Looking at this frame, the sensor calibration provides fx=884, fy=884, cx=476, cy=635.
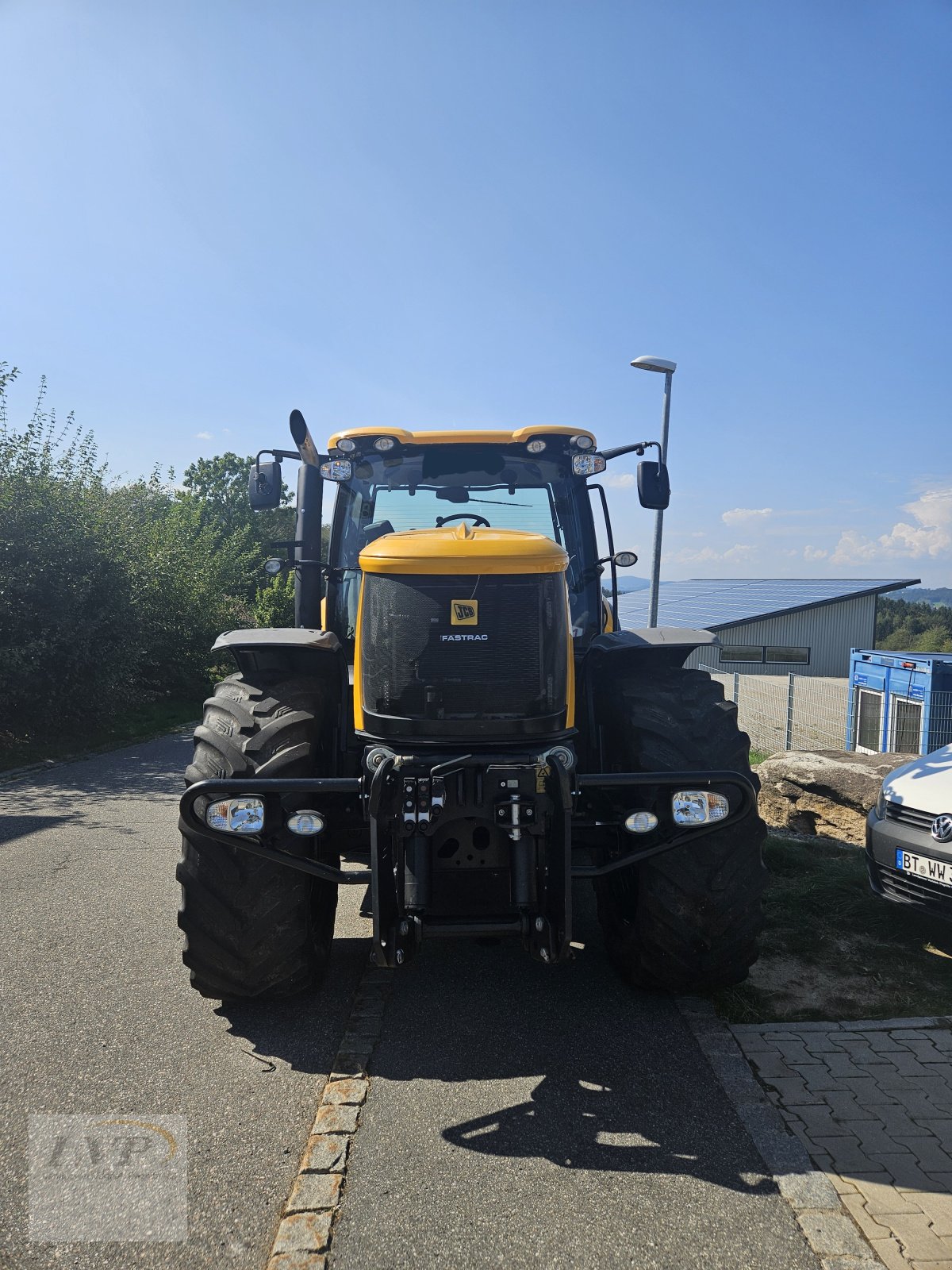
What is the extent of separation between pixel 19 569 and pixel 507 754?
32.5 ft

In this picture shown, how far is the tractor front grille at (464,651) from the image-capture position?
11.4ft

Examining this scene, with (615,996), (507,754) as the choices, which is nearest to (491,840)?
(507,754)

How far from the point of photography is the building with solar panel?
34781mm

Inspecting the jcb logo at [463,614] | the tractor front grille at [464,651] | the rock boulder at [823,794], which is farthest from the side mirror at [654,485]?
the rock boulder at [823,794]

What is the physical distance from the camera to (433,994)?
4.07 meters

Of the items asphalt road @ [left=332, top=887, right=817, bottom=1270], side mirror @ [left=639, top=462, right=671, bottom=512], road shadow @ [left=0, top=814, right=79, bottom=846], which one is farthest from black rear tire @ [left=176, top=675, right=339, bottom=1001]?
road shadow @ [left=0, top=814, right=79, bottom=846]

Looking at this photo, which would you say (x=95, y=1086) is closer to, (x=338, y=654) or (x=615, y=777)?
(x=338, y=654)

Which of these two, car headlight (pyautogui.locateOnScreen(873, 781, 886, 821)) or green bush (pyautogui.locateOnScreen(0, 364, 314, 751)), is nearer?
car headlight (pyautogui.locateOnScreen(873, 781, 886, 821))

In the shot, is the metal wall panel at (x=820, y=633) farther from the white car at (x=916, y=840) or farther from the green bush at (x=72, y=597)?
the white car at (x=916, y=840)

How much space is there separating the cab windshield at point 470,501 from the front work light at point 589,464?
8.3 inches

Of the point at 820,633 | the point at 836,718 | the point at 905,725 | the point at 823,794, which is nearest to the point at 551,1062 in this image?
the point at 823,794

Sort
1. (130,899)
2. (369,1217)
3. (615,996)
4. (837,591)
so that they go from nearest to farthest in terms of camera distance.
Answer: (369,1217), (615,996), (130,899), (837,591)

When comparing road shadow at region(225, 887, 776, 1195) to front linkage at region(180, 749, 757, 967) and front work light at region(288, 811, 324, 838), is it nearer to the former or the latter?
front linkage at region(180, 749, 757, 967)

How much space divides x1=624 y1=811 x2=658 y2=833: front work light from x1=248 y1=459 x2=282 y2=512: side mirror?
2631 millimetres
